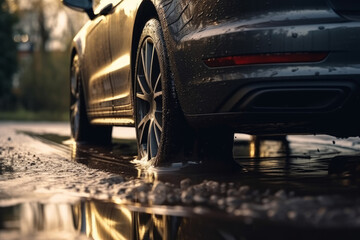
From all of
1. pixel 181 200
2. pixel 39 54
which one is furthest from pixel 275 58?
pixel 39 54

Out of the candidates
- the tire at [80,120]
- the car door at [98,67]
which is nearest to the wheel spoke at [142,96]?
the car door at [98,67]

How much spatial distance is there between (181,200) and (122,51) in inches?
100.0

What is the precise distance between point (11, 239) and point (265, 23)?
1.92m

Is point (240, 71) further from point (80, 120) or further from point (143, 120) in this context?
point (80, 120)

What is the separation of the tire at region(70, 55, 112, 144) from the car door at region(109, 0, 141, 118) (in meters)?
1.77

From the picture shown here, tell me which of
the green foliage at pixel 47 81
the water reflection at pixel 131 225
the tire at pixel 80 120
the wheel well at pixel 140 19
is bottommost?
the water reflection at pixel 131 225

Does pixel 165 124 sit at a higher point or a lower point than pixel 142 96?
lower

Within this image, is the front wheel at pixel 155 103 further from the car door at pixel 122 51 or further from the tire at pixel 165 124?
the car door at pixel 122 51

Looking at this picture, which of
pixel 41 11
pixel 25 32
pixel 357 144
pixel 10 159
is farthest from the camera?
pixel 25 32

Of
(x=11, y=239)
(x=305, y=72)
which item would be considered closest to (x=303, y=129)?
(x=305, y=72)

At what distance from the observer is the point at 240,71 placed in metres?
3.83

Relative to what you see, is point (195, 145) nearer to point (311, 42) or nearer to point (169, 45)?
point (169, 45)

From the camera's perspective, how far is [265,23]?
3.83m

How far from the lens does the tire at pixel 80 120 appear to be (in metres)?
7.90
